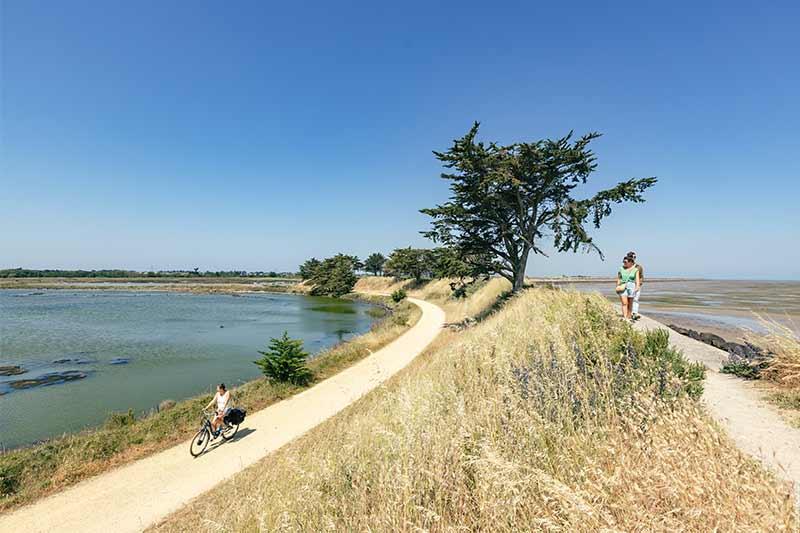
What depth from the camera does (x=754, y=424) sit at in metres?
5.46

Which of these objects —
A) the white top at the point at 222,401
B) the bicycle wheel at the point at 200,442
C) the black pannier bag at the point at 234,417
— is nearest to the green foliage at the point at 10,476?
the bicycle wheel at the point at 200,442

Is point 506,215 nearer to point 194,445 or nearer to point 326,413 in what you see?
point 326,413

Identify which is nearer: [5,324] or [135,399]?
[135,399]

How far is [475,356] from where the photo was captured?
724 cm

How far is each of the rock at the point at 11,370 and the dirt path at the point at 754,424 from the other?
104 ft

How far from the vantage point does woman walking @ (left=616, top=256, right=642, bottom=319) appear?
1166 cm

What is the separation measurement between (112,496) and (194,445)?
2.22 m

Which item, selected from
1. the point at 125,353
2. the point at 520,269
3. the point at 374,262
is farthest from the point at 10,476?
the point at 374,262

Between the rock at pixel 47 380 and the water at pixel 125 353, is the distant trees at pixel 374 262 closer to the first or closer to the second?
the water at pixel 125 353

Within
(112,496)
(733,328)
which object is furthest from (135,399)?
(733,328)

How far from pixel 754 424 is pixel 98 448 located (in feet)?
50.4

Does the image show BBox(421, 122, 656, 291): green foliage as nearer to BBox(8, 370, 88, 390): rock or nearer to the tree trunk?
the tree trunk

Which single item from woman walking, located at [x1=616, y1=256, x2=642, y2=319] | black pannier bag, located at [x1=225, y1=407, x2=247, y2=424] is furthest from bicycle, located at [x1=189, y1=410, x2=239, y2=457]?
woman walking, located at [x1=616, y1=256, x2=642, y2=319]

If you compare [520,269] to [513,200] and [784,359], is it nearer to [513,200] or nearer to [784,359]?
[513,200]
